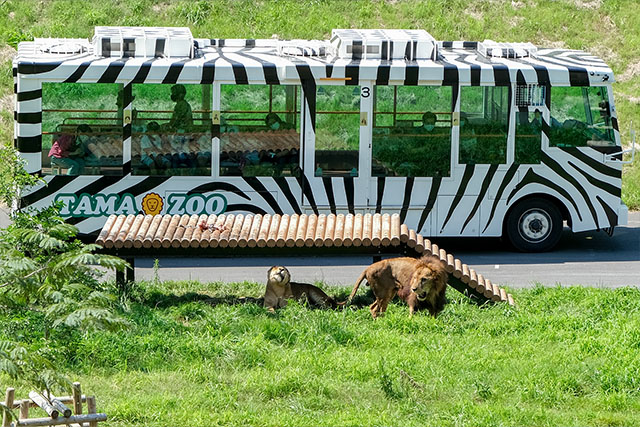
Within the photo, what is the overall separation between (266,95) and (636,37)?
44.8 feet

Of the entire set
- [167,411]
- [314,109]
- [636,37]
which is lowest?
[167,411]

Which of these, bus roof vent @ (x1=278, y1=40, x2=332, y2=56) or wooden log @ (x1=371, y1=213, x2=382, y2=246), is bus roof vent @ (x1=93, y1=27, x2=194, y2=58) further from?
wooden log @ (x1=371, y1=213, x2=382, y2=246)

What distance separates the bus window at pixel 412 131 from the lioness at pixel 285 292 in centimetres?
395

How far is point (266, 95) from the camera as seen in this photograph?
15.7m

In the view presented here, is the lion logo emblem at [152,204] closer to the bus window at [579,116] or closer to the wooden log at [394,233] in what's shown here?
the wooden log at [394,233]

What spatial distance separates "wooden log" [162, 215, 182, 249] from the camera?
12461mm

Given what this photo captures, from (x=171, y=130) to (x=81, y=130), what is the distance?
50.8 inches

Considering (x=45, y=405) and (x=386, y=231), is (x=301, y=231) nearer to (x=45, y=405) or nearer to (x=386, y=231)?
(x=386, y=231)

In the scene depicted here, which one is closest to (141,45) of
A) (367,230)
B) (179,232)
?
(179,232)

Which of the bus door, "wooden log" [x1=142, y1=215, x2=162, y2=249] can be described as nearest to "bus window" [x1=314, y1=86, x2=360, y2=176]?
the bus door

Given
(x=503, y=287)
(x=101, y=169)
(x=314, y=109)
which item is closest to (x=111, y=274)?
(x=101, y=169)

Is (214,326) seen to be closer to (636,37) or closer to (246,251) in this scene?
(246,251)

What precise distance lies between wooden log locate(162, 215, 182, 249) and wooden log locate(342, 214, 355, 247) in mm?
2029

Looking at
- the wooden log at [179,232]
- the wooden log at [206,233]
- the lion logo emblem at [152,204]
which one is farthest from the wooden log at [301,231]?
the lion logo emblem at [152,204]
